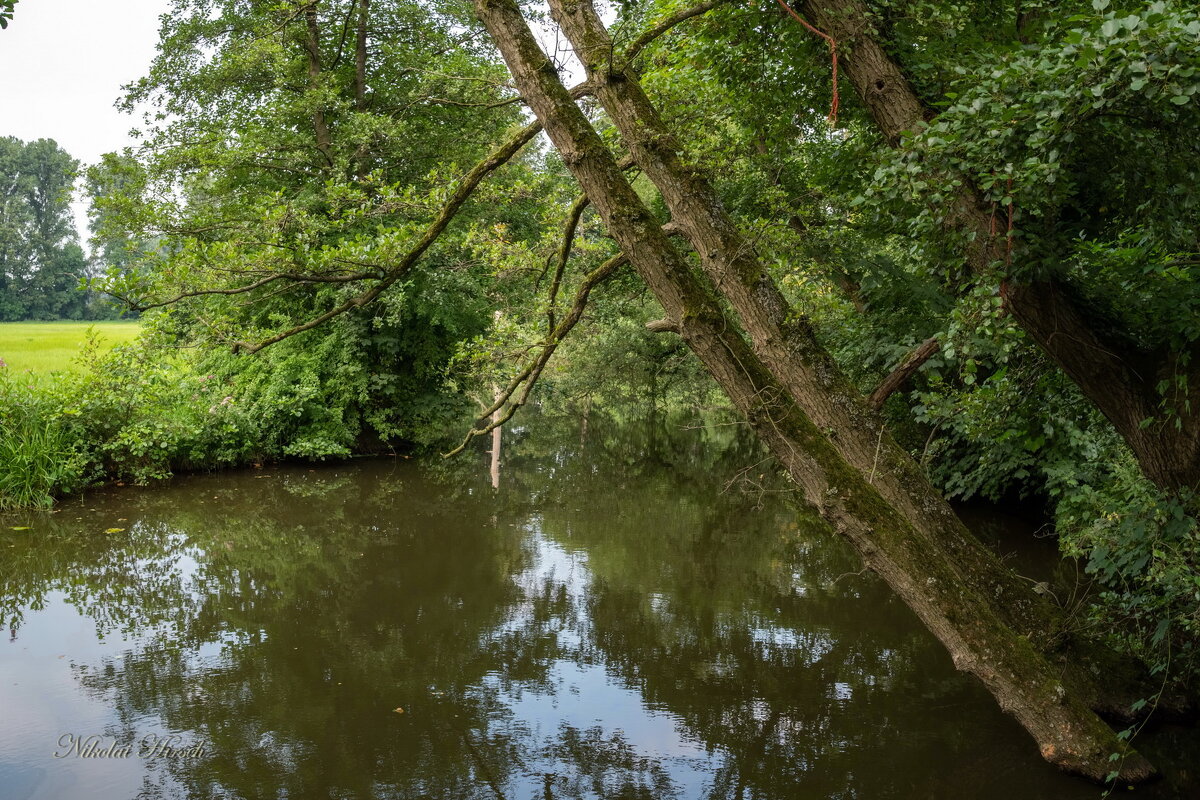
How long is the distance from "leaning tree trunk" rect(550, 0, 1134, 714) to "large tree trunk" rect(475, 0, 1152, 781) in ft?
1.37

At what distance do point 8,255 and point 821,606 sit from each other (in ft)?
175

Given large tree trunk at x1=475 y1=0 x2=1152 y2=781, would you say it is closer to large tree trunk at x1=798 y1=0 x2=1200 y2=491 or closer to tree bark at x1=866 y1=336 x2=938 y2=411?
tree bark at x1=866 y1=336 x2=938 y2=411

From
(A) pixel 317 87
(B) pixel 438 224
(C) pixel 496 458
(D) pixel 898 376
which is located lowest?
(D) pixel 898 376

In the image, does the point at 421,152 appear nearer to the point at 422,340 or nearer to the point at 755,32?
the point at 422,340

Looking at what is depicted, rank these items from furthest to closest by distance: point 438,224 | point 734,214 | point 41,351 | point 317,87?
point 41,351 → point 317,87 → point 734,214 → point 438,224

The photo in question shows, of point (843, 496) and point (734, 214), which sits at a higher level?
point (734, 214)

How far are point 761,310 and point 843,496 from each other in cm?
119

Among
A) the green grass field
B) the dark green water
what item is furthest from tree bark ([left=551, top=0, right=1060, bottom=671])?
the green grass field

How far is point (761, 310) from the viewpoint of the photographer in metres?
4.71

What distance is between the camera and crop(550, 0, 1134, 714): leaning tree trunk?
4.69m

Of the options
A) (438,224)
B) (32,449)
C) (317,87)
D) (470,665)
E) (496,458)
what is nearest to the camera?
(438,224)

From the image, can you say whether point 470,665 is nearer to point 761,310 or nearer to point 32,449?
point 761,310

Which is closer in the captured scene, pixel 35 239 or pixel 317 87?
pixel 317 87

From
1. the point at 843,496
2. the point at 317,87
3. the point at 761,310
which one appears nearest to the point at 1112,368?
the point at 843,496
